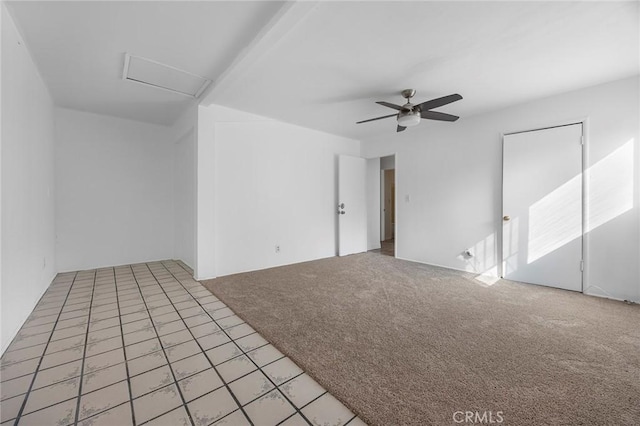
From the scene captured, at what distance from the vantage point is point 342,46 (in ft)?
7.23

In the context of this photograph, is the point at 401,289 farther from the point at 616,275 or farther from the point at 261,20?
the point at 261,20

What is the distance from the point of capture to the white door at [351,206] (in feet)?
16.9

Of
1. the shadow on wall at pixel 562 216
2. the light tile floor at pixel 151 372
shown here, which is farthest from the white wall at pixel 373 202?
the light tile floor at pixel 151 372

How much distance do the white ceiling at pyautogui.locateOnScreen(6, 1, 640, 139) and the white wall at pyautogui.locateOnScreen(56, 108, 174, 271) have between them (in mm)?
943

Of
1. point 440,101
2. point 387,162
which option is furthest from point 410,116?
point 387,162

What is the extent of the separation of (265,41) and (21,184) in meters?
2.59

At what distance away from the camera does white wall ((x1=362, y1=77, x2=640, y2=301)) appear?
2.79 metres

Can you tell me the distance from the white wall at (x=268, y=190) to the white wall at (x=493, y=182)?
1.41 meters

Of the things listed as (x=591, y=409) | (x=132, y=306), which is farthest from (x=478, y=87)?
(x=132, y=306)

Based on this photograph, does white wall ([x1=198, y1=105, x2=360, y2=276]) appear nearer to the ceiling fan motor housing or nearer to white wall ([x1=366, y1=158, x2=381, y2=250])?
white wall ([x1=366, y1=158, x2=381, y2=250])

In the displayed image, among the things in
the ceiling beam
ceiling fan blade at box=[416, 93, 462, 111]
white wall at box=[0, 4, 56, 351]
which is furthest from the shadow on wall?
white wall at box=[0, 4, 56, 351]

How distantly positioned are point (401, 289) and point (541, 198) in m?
2.31

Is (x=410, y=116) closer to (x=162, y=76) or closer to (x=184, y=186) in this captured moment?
(x=162, y=76)

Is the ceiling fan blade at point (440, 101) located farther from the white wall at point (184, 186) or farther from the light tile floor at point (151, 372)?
the white wall at point (184, 186)
